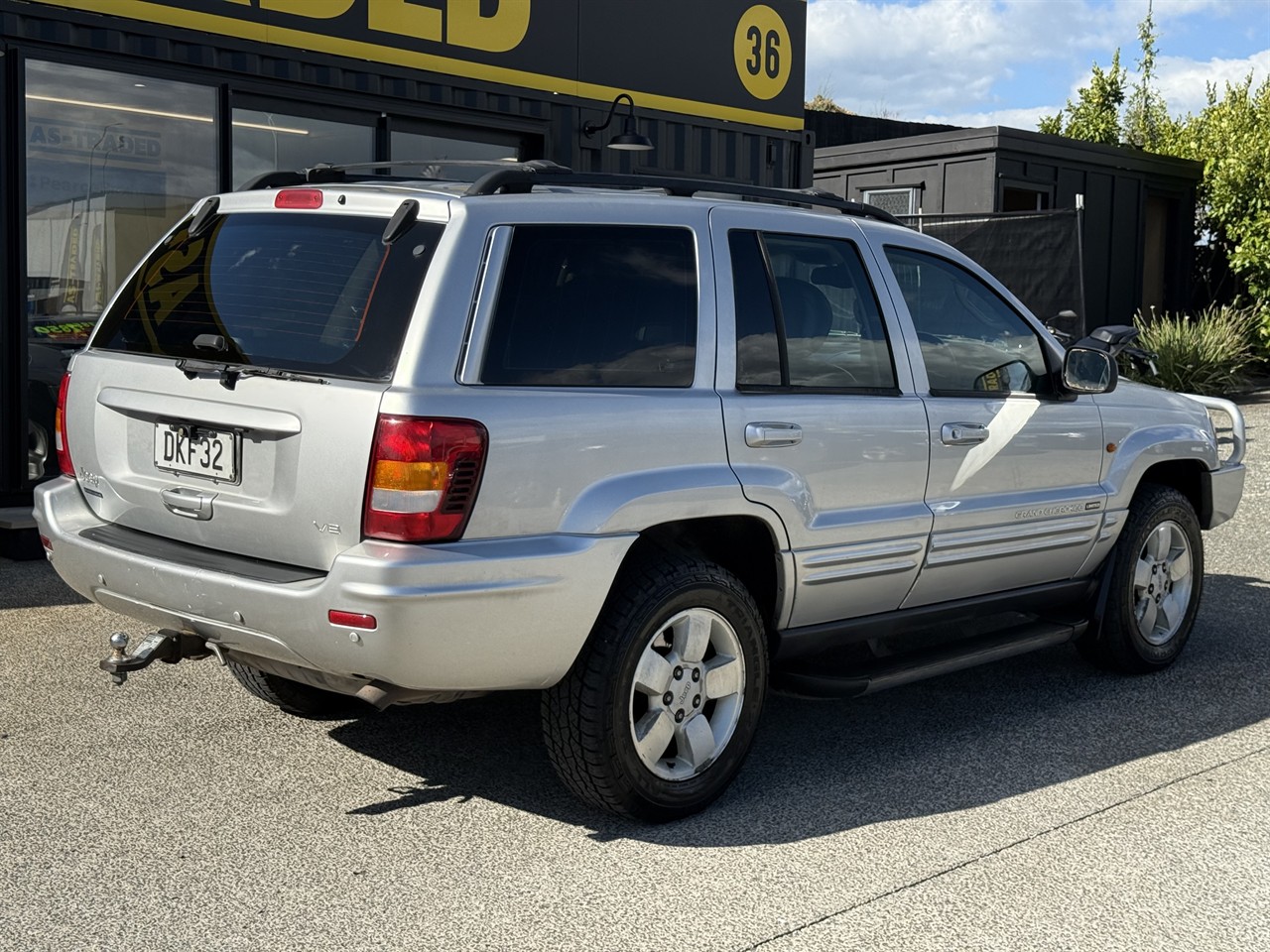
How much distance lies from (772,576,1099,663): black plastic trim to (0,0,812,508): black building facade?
5.42 m

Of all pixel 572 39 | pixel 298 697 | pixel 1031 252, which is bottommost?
pixel 298 697

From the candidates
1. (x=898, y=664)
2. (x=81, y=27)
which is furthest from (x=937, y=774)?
(x=81, y=27)

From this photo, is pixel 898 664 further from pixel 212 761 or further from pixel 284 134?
pixel 284 134

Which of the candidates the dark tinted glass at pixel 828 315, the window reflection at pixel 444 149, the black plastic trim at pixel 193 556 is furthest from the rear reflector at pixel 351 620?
the window reflection at pixel 444 149

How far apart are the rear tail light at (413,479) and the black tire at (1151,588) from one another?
3282 millimetres

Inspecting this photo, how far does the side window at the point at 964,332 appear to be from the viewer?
506 cm

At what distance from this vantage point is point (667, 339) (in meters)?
4.25

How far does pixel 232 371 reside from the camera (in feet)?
12.8

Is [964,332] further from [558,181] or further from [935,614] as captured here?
[558,181]

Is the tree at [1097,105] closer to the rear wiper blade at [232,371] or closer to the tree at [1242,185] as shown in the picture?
the tree at [1242,185]

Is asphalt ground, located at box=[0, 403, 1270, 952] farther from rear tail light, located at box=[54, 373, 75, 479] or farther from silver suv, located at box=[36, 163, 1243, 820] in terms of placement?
rear tail light, located at box=[54, 373, 75, 479]

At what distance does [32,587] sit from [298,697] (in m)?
2.78

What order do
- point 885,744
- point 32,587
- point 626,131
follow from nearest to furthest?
point 885,744
point 32,587
point 626,131

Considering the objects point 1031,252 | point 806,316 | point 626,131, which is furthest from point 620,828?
point 1031,252
